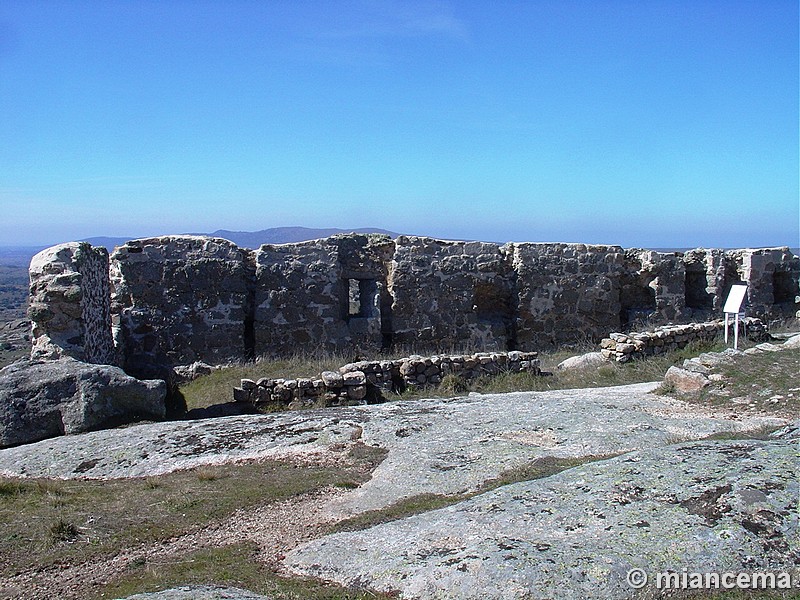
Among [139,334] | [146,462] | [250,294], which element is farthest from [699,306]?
[146,462]

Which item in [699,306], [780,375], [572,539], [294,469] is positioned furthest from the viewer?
[699,306]

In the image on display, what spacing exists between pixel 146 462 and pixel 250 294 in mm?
7568

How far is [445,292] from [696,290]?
698 cm

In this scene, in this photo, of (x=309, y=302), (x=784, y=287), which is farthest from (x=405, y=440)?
(x=784, y=287)

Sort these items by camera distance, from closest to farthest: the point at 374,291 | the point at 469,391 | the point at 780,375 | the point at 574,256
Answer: the point at 780,375, the point at 469,391, the point at 374,291, the point at 574,256

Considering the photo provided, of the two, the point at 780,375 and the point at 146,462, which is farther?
the point at 780,375

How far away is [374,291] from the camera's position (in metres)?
15.5

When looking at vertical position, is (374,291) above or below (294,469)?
above

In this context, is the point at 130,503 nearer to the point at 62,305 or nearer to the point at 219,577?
the point at 219,577

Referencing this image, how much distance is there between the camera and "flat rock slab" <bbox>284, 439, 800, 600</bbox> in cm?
416

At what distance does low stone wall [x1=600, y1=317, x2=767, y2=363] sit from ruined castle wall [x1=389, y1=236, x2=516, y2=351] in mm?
2984

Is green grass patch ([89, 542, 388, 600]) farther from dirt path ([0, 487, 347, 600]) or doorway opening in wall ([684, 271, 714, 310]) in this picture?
doorway opening in wall ([684, 271, 714, 310])

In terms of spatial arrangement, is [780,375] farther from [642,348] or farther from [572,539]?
[572,539]

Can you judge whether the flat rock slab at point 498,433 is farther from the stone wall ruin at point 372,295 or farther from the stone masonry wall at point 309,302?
the stone wall ruin at point 372,295
